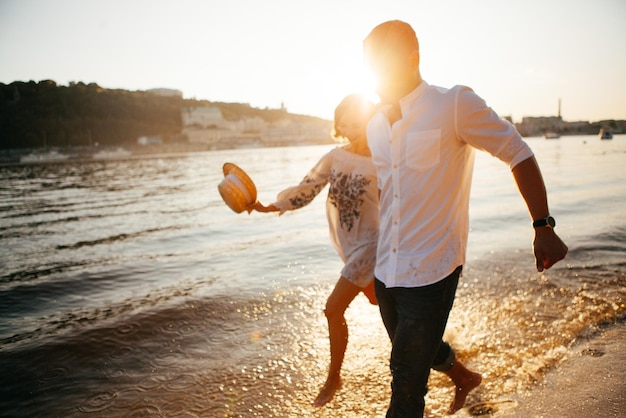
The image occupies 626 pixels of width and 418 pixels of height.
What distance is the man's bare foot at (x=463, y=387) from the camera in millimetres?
2801

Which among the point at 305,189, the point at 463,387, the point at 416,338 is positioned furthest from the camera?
the point at 305,189

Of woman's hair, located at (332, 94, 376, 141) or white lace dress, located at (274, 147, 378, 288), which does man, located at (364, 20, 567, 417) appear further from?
woman's hair, located at (332, 94, 376, 141)

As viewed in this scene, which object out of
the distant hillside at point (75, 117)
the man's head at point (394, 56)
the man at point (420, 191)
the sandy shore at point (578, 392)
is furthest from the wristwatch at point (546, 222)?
the distant hillside at point (75, 117)

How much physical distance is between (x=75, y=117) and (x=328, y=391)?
437 feet

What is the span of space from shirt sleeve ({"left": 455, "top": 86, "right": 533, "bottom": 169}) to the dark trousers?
25.3 inches

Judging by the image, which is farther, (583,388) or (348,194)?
(348,194)

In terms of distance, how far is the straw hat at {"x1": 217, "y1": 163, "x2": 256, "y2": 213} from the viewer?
3.12m

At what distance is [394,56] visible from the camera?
78.0 inches

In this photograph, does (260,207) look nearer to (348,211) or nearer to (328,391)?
(348,211)

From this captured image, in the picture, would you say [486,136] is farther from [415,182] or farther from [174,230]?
[174,230]

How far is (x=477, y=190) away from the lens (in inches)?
738

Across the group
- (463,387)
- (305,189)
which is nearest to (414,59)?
(305,189)

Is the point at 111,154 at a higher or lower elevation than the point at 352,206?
higher

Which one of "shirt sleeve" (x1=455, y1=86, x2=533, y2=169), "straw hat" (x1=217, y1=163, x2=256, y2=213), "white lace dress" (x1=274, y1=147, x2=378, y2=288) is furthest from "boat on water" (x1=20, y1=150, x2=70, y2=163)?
"shirt sleeve" (x1=455, y1=86, x2=533, y2=169)
